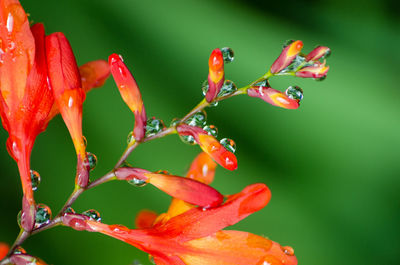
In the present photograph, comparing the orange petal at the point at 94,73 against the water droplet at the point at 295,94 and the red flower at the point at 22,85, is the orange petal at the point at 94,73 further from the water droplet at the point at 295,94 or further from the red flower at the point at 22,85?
the water droplet at the point at 295,94

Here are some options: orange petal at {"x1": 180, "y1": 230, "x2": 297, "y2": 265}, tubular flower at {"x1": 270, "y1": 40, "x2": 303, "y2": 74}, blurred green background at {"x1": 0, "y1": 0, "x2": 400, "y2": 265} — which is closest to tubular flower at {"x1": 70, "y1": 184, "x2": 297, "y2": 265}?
orange petal at {"x1": 180, "y1": 230, "x2": 297, "y2": 265}

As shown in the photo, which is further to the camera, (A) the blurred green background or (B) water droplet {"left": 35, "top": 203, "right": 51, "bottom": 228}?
(A) the blurred green background

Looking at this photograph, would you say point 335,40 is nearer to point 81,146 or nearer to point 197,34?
point 197,34

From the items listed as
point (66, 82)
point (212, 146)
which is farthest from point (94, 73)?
point (212, 146)

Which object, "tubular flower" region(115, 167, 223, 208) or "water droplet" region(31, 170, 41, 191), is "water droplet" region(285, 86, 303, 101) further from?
"water droplet" region(31, 170, 41, 191)

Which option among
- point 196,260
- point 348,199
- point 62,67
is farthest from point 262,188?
point 348,199

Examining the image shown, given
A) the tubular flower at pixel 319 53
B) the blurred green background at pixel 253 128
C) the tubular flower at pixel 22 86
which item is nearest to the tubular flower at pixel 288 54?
the tubular flower at pixel 319 53

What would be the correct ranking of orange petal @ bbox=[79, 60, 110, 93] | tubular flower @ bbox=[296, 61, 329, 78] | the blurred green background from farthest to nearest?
the blurred green background < orange petal @ bbox=[79, 60, 110, 93] < tubular flower @ bbox=[296, 61, 329, 78]
